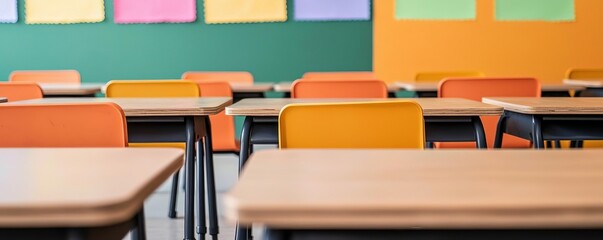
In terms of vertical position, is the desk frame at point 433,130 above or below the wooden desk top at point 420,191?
below

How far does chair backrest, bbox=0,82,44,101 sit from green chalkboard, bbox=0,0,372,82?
2473mm

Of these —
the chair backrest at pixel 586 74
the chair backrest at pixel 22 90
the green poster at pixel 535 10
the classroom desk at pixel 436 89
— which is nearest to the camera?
the chair backrest at pixel 22 90

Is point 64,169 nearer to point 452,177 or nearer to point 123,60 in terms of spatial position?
point 452,177

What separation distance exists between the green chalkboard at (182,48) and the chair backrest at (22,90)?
247 centimetres

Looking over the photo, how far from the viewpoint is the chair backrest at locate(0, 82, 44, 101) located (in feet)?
10.6

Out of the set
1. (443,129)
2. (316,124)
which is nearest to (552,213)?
(316,124)

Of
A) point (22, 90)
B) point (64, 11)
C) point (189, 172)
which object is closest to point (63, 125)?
point (189, 172)

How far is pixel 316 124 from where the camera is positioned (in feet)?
5.17

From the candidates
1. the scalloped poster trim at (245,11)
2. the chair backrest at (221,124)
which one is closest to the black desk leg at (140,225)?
the chair backrest at (221,124)

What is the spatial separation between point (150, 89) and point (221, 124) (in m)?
0.47

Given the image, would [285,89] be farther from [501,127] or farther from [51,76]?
[51,76]

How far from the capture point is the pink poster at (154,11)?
224 inches

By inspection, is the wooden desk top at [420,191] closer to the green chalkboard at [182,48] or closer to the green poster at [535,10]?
the green chalkboard at [182,48]

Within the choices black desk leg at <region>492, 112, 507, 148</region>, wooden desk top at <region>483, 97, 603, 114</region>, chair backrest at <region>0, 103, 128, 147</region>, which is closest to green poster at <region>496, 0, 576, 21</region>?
black desk leg at <region>492, 112, 507, 148</region>
